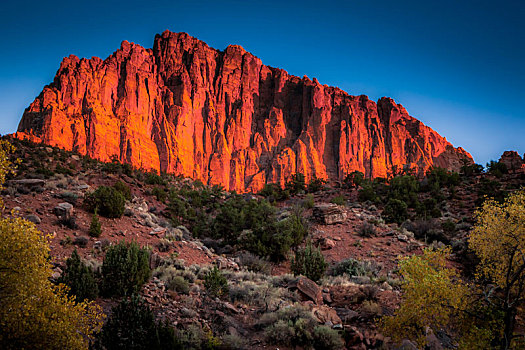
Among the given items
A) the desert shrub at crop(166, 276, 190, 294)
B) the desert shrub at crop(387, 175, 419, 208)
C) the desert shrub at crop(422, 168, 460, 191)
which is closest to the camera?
the desert shrub at crop(166, 276, 190, 294)

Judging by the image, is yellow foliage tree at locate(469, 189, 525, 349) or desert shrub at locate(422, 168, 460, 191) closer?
yellow foliage tree at locate(469, 189, 525, 349)

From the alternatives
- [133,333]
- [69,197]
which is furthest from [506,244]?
[69,197]

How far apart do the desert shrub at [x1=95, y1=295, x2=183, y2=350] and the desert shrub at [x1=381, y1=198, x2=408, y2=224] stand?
22.5m

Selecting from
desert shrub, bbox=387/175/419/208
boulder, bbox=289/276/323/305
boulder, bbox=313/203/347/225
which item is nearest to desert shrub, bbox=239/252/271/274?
boulder, bbox=289/276/323/305

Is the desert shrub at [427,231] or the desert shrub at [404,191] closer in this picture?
the desert shrub at [427,231]

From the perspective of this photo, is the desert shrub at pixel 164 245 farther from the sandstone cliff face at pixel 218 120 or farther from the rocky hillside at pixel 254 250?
the sandstone cliff face at pixel 218 120

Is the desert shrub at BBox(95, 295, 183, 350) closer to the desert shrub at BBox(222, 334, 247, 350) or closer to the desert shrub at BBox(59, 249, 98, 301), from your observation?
the desert shrub at BBox(222, 334, 247, 350)

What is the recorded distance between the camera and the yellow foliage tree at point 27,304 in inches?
190

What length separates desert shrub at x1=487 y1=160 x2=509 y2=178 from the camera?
107 ft

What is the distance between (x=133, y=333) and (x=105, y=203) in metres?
10.4

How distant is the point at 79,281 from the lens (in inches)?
307

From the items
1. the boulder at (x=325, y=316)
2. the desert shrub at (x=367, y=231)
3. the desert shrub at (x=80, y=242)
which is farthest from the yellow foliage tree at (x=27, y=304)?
the desert shrub at (x=367, y=231)

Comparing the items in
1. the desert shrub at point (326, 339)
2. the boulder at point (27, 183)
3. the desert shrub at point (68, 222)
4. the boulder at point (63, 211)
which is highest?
the boulder at point (27, 183)

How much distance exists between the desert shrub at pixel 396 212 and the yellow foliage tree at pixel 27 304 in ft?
79.2
